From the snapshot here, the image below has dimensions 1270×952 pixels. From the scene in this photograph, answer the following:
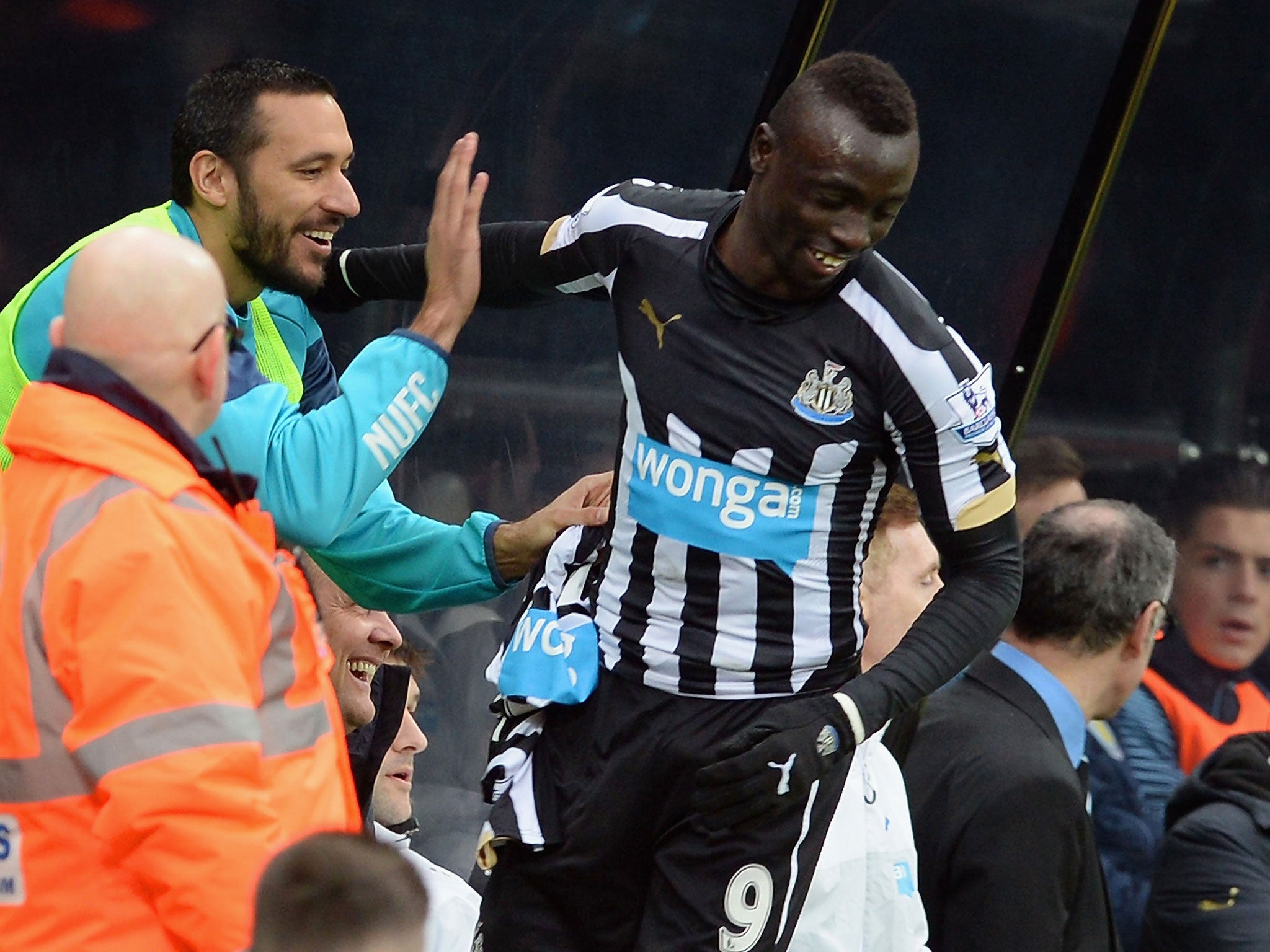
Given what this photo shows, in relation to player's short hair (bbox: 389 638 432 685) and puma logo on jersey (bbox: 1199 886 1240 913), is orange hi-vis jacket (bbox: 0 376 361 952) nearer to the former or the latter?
player's short hair (bbox: 389 638 432 685)

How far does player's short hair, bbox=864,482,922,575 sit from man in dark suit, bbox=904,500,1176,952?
0.21 metres

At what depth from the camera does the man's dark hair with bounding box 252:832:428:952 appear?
4.69 feet

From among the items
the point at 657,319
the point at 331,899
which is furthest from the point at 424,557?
the point at 331,899

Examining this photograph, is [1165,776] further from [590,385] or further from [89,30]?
[89,30]

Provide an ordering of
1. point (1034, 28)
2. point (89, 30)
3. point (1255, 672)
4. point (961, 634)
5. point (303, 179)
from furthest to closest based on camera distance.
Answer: point (1255, 672) < point (1034, 28) < point (89, 30) < point (303, 179) < point (961, 634)

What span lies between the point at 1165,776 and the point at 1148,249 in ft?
5.02

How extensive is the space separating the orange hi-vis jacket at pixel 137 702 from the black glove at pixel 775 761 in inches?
18.9

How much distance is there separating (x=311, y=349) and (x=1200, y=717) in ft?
10.3

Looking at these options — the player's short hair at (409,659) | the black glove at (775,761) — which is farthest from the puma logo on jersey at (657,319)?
the player's short hair at (409,659)

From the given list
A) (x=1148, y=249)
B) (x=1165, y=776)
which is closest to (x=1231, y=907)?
(x=1165, y=776)

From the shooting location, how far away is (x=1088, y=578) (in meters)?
2.86

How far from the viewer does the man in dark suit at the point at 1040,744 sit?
8.34ft

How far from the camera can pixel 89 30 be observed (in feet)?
11.8

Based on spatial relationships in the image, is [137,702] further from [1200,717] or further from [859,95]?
[1200,717]
